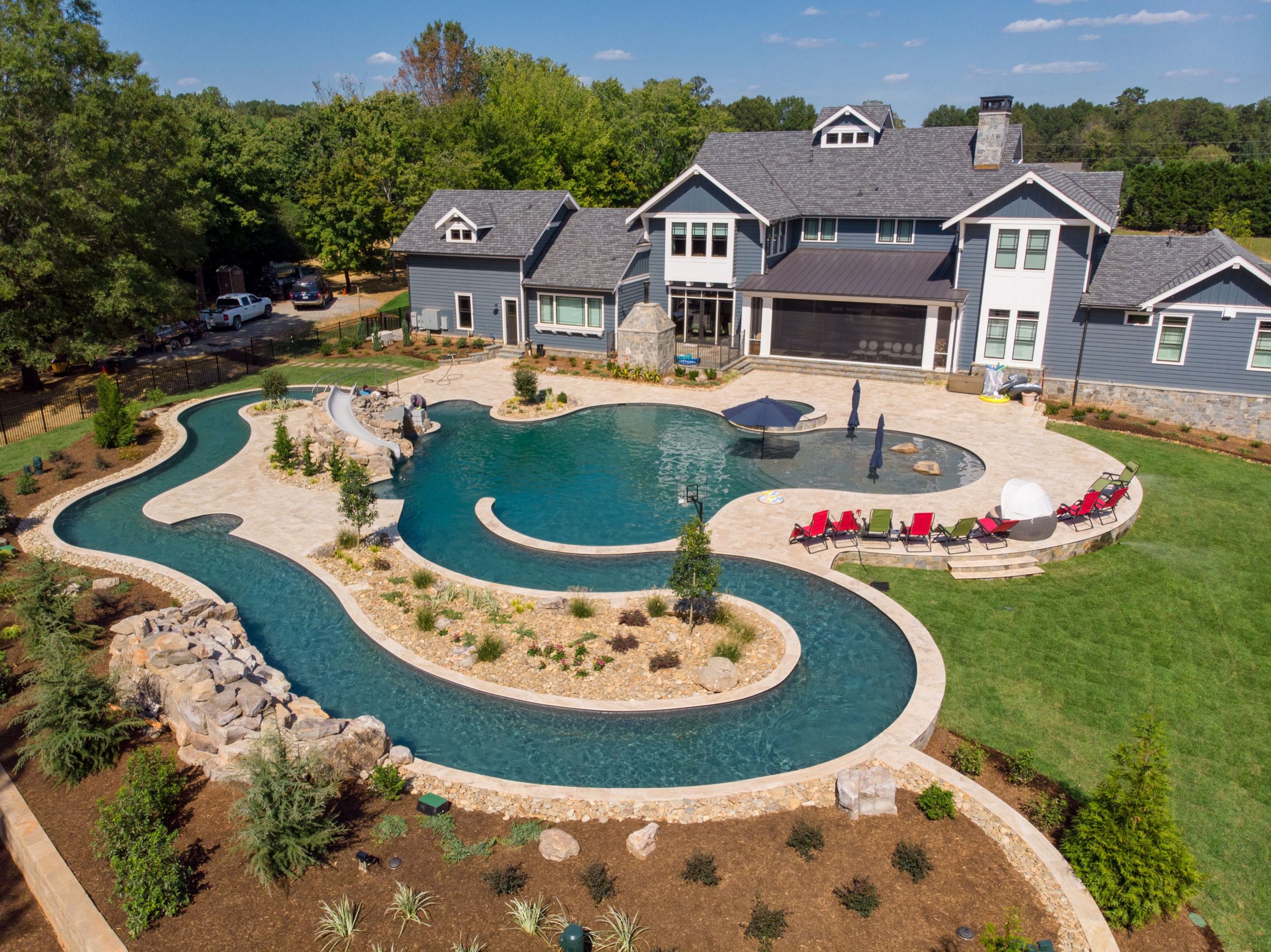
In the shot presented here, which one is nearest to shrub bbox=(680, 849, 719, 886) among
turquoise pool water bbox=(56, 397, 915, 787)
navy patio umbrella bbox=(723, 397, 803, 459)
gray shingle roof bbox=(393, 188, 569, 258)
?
turquoise pool water bbox=(56, 397, 915, 787)

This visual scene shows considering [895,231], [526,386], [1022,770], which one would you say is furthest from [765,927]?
[895,231]

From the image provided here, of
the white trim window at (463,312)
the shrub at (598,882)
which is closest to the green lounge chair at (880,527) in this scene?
the shrub at (598,882)

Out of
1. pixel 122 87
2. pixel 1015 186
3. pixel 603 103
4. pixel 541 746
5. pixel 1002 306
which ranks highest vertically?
pixel 603 103

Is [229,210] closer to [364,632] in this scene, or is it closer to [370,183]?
[370,183]

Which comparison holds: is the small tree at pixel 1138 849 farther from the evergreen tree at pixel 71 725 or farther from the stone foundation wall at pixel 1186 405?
the stone foundation wall at pixel 1186 405

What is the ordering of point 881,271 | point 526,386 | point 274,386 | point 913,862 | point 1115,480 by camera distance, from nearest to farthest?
point 913,862 → point 1115,480 → point 526,386 → point 274,386 → point 881,271

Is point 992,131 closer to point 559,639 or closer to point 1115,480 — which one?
point 1115,480

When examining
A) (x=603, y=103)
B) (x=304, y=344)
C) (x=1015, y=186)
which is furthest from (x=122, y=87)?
(x=603, y=103)
